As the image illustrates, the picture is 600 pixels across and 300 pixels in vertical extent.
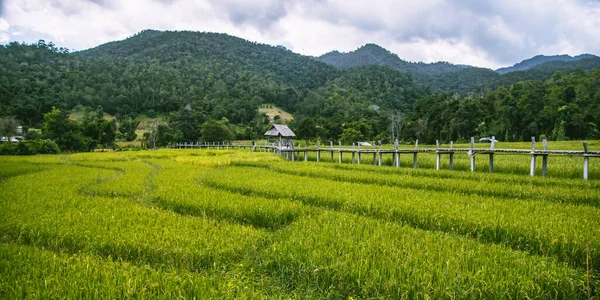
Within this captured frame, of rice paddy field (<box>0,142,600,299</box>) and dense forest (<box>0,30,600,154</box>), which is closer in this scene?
rice paddy field (<box>0,142,600,299</box>)

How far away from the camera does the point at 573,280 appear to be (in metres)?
3.60

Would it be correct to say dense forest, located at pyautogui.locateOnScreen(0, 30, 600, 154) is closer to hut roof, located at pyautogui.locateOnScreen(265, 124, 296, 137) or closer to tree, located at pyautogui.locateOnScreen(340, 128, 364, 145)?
tree, located at pyautogui.locateOnScreen(340, 128, 364, 145)

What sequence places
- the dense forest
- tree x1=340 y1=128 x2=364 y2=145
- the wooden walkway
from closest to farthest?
1. the wooden walkway
2. the dense forest
3. tree x1=340 y1=128 x2=364 y2=145

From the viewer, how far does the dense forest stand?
48.4m

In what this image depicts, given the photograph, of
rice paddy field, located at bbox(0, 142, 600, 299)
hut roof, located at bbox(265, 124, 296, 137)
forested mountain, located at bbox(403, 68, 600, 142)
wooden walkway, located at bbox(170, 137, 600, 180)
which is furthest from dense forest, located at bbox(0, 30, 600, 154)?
rice paddy field, located at bbox(0, 142, 600, 299)

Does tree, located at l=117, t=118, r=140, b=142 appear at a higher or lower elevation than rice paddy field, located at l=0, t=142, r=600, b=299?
higher

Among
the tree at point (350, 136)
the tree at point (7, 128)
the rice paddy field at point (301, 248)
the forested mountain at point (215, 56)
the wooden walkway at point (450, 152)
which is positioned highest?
the forested mountain at point (215, 56)

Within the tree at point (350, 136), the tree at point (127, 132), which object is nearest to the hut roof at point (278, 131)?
the tree at point (350, 136)

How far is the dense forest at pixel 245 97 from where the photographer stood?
48375mm

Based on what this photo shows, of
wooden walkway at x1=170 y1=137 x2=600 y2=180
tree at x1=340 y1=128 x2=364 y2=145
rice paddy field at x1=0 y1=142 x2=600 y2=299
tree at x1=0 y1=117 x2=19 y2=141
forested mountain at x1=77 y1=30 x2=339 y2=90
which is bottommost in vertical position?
rice paddy field at x1=0 y1=142 x2=600 y2=299

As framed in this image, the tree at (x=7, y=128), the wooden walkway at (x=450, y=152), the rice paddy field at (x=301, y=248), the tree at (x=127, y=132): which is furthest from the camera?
the tree at (x=127, y=132)

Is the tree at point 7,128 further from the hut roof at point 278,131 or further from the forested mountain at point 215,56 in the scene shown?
the forested mountain at point 215,56

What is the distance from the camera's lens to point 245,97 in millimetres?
94812

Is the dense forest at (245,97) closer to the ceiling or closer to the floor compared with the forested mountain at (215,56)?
closer to the floor
